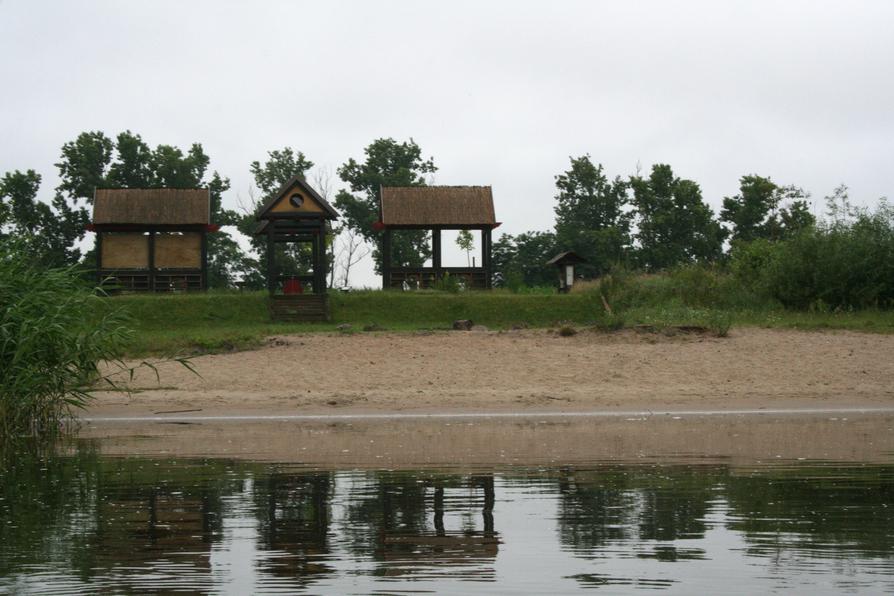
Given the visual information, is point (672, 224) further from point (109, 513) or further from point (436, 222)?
point (109, 513)

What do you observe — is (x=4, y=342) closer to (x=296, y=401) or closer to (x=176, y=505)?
(x=296, y=401)

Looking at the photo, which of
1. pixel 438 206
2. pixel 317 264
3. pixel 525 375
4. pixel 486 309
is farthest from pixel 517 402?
pixel 438 206

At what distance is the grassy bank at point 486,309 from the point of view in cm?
3178

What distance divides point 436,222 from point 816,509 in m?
32.9

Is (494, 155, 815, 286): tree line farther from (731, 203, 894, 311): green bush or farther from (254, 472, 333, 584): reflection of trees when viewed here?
(254, 472, 333, 584): reflection of trees

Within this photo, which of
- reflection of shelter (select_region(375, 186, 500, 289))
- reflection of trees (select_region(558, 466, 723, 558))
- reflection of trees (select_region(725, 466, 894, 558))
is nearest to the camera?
reflection of trees (select_region(725, 466, 894, 558))

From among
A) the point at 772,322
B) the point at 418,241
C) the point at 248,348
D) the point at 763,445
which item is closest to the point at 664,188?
the point at 418,241

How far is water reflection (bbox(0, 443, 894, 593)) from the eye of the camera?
7523 mm

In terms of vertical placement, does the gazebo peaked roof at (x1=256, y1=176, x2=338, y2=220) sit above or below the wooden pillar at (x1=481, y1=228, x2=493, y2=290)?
above

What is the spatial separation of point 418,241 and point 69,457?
45448 mm

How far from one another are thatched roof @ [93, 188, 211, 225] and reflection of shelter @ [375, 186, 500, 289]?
7.03m

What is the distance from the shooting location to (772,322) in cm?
3041

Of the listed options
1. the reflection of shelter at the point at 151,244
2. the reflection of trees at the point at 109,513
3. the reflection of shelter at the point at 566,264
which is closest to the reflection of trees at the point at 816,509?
the reflection of trees at the point at 109,513

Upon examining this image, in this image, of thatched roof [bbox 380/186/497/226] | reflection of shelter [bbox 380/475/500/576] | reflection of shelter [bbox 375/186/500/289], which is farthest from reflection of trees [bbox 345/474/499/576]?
Answer: thatched roof [bbox 380/186/497/226]
